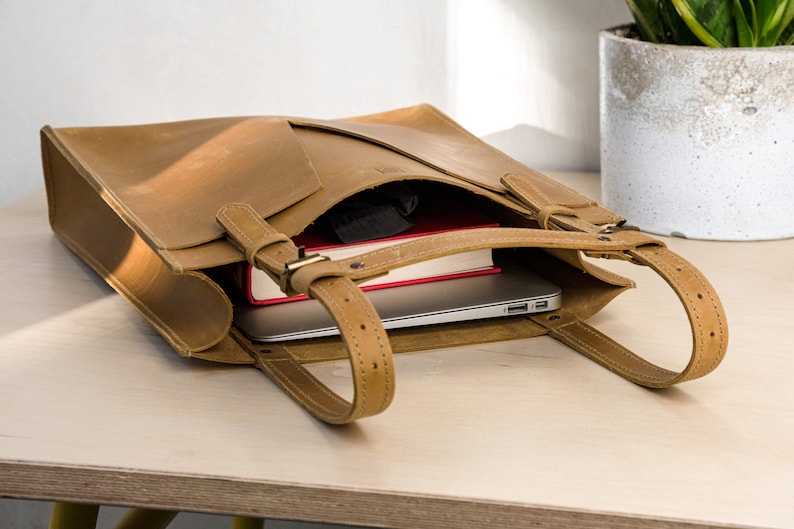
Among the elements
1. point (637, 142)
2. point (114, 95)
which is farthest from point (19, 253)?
point (637, 142)

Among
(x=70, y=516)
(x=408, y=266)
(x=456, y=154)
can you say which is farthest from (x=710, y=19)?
(x=70, y=516)

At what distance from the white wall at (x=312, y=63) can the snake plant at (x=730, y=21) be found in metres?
0.23

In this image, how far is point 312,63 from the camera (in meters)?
1.06

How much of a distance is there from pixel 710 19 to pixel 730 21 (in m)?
0.02

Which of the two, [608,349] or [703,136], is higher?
[703,136]

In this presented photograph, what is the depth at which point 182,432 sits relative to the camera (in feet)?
1.55

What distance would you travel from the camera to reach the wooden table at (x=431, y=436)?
42 centimetres

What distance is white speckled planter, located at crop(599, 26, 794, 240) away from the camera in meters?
0.72

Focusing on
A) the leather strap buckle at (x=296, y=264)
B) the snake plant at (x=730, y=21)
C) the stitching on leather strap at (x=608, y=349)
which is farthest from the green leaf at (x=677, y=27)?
the leather strap buckle at (x=296, y=264)

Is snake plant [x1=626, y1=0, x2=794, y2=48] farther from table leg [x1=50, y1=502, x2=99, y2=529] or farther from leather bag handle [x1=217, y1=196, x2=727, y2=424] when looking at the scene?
table leg [x1=50, y1=502, x2=99, y2=529]

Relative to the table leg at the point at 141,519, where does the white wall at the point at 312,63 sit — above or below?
above

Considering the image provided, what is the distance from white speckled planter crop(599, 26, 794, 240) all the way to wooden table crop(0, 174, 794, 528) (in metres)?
0.16

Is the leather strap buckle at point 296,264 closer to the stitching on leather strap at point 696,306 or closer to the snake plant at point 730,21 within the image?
the stitching on leather strap at point 696,306

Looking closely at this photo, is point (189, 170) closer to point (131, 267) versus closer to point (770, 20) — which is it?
point (131, 267)
